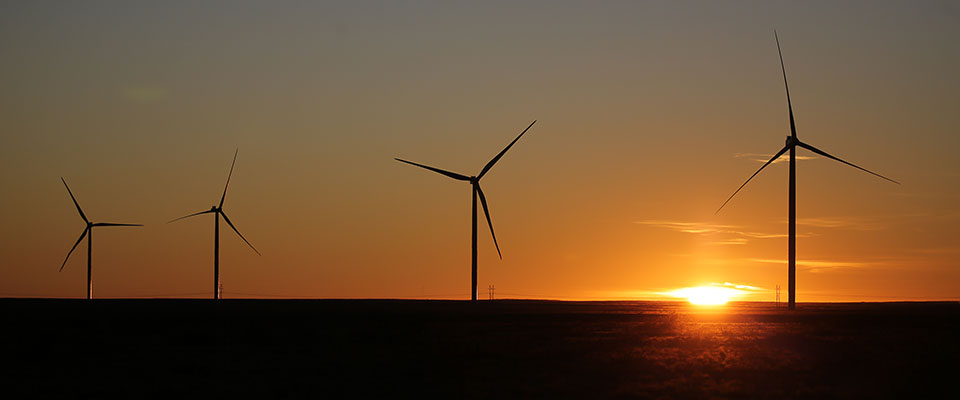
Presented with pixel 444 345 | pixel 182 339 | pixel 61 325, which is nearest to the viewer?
pixel 444 345

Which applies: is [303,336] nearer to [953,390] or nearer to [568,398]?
[568,398]

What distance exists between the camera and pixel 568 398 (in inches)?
2293

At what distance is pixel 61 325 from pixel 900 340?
2803 inches

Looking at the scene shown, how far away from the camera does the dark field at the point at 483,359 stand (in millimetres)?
62031

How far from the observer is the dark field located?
62.0m

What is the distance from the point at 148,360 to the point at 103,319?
1858 inches

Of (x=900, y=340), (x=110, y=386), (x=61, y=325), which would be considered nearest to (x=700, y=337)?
(x=900, y=340)

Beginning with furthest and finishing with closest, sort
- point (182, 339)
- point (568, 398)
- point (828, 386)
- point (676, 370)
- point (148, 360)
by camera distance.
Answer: point (182, 339) → point (148, 360) → point (676, 370) → point (828, 386) → point (568, 398)

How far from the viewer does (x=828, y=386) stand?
62312 mm

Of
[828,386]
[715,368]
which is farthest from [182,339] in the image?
[828,386]

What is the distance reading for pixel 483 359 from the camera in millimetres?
75750

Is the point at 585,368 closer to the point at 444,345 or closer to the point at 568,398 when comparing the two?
the point at 568,398

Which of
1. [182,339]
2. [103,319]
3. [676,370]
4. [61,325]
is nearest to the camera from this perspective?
[676,370]

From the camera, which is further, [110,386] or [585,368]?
[585,368]
